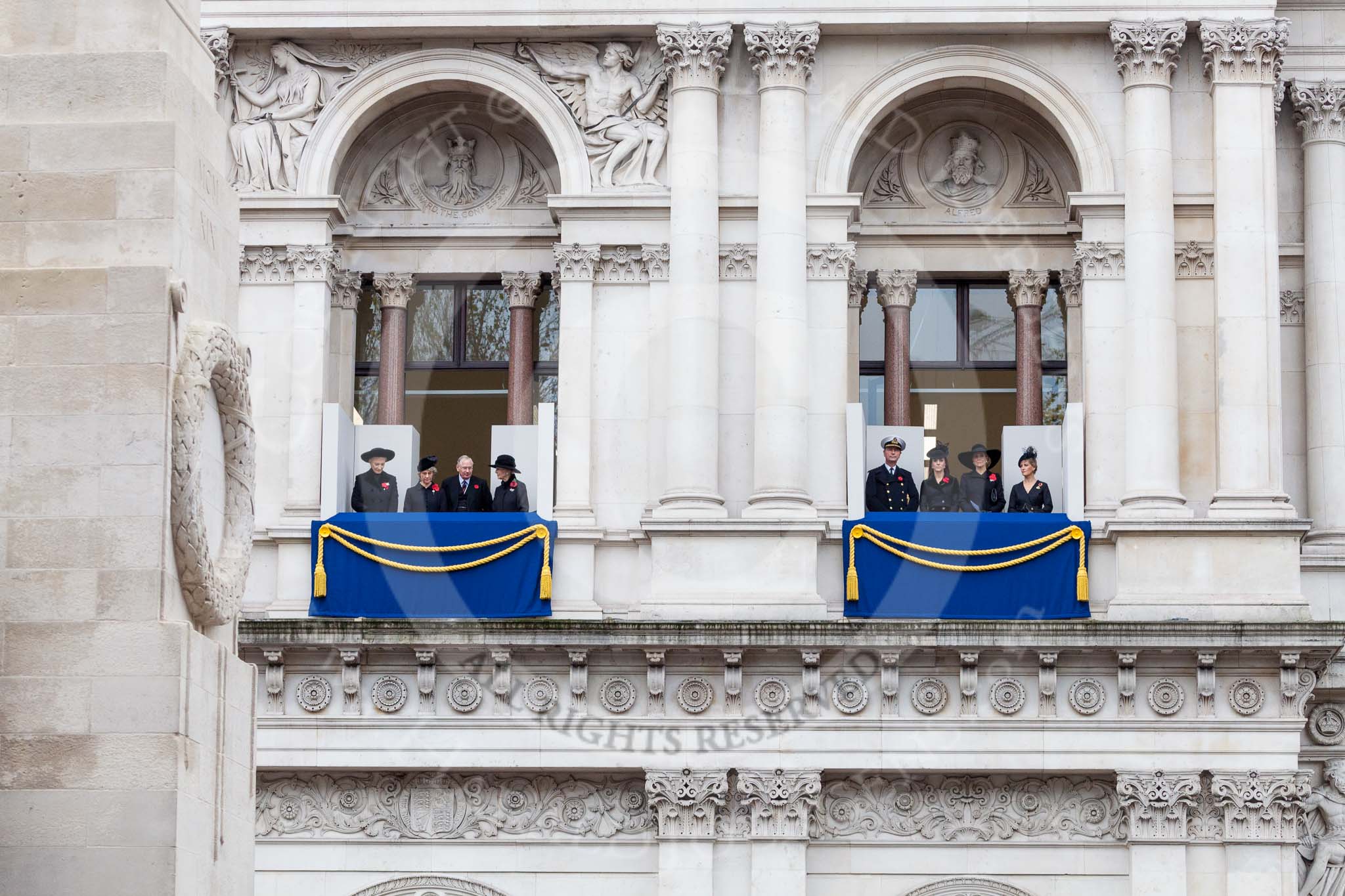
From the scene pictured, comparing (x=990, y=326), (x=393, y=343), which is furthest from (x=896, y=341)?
(x=393, y=343)

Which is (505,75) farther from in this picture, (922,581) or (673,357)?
(922,581)

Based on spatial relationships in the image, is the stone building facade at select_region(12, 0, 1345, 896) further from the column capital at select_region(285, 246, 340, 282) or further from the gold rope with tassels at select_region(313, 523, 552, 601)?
the gold rope with tassels at select_region(313, 523, 552, 601)

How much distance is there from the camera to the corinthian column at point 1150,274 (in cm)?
3678

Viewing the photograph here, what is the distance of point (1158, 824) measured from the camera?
116 feet

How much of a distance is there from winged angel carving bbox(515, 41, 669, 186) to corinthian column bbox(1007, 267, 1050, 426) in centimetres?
540

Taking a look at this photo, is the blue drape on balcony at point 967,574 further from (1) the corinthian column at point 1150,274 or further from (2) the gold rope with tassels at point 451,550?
(2) the gold rope with tassels at point 451,550

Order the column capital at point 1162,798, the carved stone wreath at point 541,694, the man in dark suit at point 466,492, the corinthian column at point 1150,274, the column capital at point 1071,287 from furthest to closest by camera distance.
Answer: the column capital at point 1071,287 < the man in dark suit at point 466,492 < the corinthian column at point 1150,274 < the carved stone wreath at point 541,694 < the column capital at point 1162,798

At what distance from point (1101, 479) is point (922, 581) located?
2974 mm

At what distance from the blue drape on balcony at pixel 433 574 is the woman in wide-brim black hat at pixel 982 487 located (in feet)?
18.5

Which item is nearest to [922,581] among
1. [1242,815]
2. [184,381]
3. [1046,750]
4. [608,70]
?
[1046,750]

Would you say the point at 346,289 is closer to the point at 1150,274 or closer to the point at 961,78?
the point at 961,78

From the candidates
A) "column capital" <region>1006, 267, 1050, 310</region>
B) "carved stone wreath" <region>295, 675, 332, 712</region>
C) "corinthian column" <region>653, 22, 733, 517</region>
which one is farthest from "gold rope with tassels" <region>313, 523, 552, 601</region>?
"column capital" <region>1006, 267, 1050, 310</region>

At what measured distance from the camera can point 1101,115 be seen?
38.3 m

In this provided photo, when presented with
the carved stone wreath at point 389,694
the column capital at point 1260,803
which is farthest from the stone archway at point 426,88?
the column capital at point 1260,803
